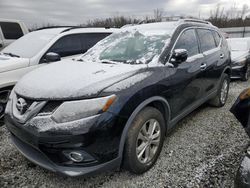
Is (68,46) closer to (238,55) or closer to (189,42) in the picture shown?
(189,42)

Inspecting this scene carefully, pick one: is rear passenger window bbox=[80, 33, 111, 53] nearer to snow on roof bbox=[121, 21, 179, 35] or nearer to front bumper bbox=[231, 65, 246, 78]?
snow on roof bbox=[121, 21, 179, 35]

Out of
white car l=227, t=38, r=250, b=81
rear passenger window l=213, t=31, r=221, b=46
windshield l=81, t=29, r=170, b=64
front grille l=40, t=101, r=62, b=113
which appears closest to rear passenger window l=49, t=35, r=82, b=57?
windshield l=81, t=29, r=170, b=64

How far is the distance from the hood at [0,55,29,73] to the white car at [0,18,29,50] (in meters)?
3.85

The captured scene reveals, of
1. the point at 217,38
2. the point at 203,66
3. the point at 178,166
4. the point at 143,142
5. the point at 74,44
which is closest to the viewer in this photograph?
the point at 143,142

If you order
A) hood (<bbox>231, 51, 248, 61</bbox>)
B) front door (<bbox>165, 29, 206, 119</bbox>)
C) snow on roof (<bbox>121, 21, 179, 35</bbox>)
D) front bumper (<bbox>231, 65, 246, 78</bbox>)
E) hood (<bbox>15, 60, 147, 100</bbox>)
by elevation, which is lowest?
front bumper (<bbox>231, 65, 246, 78</bbox>)

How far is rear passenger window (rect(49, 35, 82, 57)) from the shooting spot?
4.28 m

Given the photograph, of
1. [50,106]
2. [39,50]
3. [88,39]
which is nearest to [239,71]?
[88,39]

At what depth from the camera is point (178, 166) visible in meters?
2.49

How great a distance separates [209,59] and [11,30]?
6.99 meters

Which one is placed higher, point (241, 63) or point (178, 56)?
point (178, 56)

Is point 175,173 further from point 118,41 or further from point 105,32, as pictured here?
point 105,32

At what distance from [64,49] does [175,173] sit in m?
3.48

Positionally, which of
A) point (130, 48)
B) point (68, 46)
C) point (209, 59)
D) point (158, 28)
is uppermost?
point (158, 28)

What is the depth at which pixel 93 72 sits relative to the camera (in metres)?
2.24
